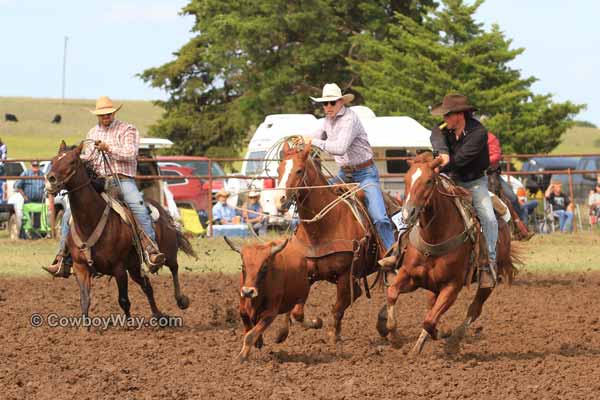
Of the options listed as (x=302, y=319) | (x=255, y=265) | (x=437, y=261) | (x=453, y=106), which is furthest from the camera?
(x=302, y=319)

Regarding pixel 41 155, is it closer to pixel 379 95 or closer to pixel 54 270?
pixel 379 95

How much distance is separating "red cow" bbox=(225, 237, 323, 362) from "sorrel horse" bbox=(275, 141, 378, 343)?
1.57 feet

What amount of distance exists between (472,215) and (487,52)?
26.6 m

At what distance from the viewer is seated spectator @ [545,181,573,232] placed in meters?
22.9

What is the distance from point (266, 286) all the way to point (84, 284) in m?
2.56

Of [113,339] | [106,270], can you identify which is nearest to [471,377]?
[113,339]

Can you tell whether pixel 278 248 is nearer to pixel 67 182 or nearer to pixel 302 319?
pixel 302 319

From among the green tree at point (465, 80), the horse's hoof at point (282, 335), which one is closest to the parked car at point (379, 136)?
the green tree at point (465, 80)

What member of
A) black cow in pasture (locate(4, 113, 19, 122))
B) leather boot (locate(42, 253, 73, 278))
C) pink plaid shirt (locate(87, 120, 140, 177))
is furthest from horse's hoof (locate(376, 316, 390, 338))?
black cow in pasture (locate(4, 113, 19, 122))

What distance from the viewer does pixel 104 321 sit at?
10.8m

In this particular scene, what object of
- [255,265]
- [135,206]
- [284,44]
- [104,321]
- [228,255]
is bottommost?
[228,255]

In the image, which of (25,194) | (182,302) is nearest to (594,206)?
(25,194)

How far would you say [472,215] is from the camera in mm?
9211

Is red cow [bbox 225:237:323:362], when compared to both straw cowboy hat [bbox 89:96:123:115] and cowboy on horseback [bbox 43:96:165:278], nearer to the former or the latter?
cowboy on horseback [bbox 43:96:165:278]
